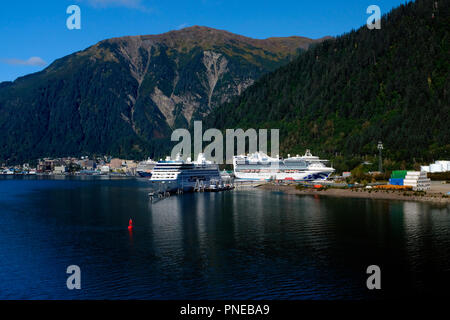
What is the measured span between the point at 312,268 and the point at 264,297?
867cm

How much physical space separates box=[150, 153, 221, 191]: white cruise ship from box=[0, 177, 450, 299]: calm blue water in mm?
48836

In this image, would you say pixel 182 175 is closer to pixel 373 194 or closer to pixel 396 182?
pixel 373 194

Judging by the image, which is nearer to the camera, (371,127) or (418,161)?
(418,161)

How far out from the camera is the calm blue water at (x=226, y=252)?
123ft

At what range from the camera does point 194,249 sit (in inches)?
1999

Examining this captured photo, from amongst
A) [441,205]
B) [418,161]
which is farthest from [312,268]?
[418,161]

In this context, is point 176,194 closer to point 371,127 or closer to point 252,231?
point 252,231

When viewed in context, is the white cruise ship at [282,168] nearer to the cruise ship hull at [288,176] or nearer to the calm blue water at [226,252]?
the cruise ship hull at [288,176]

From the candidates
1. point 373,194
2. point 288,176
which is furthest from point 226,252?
point 288,176

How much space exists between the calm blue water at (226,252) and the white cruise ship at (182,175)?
48836 mm

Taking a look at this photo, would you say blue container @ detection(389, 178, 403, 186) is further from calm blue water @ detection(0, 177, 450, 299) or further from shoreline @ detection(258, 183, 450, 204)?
calm blue water @ detection(0, 177, 450, 299)

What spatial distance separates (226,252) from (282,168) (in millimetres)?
129127

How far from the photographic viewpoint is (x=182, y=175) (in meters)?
137
